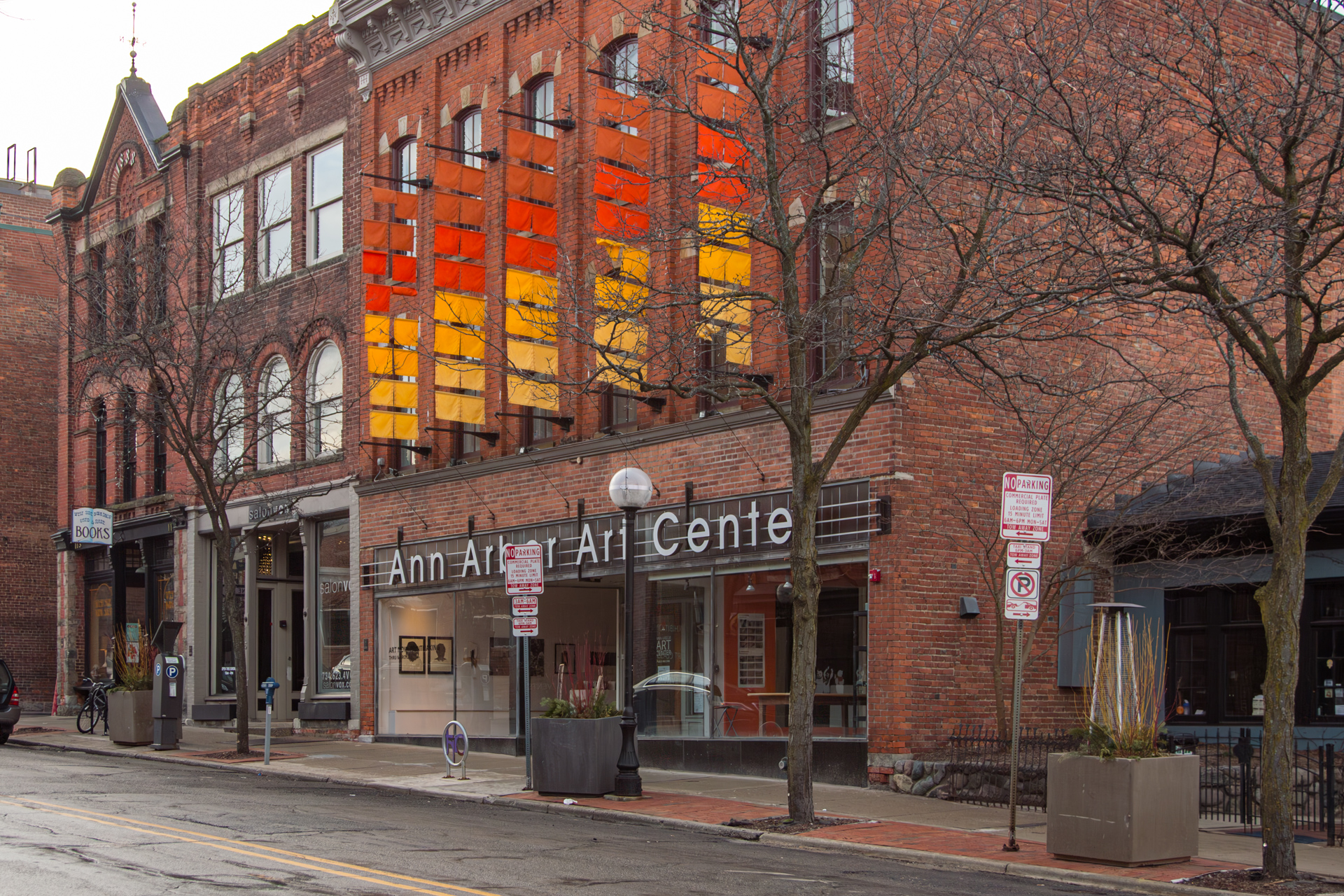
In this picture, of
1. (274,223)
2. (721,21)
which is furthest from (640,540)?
(274,223)

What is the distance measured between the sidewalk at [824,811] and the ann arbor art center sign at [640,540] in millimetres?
3059

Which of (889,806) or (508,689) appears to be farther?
(508,689)

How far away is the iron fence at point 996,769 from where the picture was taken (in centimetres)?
1591

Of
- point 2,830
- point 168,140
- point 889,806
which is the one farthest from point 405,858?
point 168,140

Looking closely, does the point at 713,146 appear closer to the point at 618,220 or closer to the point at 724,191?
the point at 724,191

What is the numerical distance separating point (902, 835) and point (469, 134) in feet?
54.7

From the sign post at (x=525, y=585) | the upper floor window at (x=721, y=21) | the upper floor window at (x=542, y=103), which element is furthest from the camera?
the upper floor window at (x=542, y=103)

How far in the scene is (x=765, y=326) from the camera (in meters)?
18.5

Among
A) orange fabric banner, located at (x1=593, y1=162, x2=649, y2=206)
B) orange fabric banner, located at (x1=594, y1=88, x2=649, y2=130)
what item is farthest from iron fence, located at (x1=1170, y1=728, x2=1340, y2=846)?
orange fabric banner, located at (x1=594, y1=88, x2=649, y2=130)

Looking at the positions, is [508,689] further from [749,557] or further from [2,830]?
[2,830]

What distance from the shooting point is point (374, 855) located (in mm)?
11602

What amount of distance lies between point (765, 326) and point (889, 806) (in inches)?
244

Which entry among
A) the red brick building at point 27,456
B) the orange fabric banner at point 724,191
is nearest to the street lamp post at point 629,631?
the orange fabric banner at point 724,191

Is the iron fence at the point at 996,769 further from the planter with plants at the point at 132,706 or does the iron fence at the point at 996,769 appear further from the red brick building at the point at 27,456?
the red brick building at the point at 27,456
